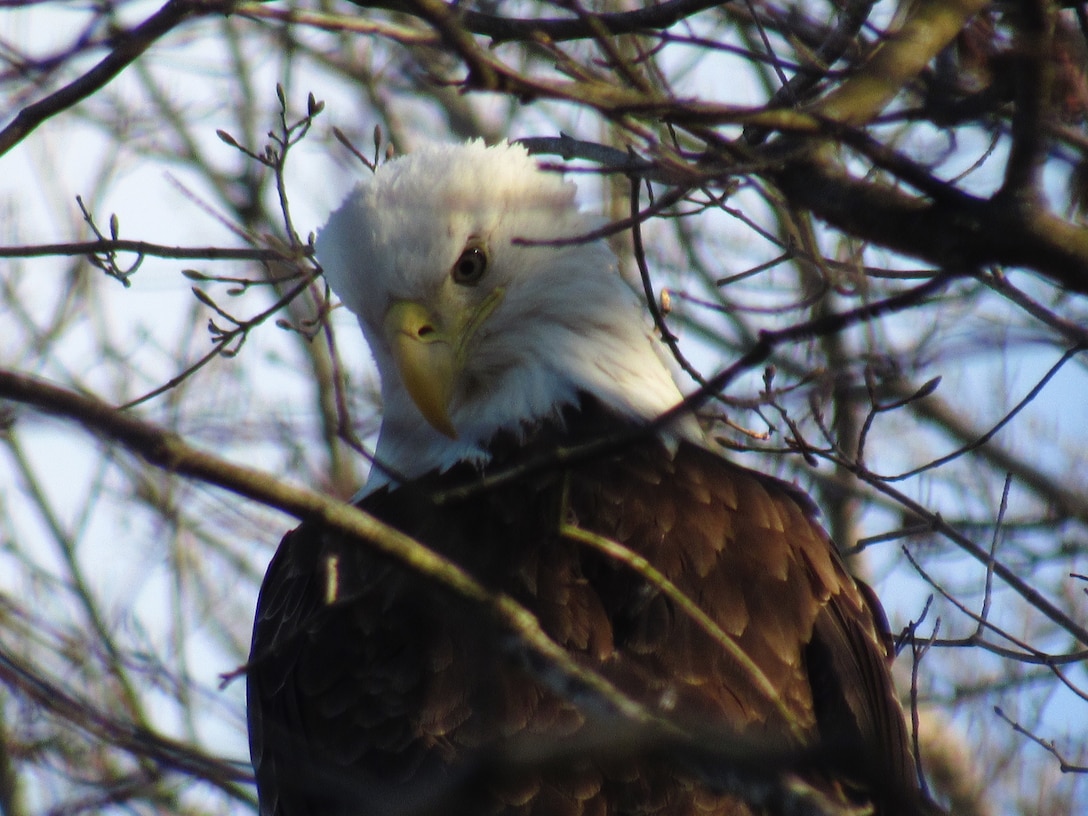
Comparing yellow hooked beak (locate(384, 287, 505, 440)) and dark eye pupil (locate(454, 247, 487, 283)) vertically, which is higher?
Result: dark eye pupil (locate(454, 247, 487, 283))

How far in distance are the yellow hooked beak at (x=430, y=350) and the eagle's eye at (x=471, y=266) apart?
74 mm

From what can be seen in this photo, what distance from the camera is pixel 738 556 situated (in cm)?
372

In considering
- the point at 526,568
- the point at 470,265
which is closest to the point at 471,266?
the point at 470,265

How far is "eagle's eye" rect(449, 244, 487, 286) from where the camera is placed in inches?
167

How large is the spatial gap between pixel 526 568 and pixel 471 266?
1.04m

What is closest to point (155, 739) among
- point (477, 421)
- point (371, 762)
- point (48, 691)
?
point (48, 691)

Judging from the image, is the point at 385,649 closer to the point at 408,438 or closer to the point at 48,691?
the point at 408,438

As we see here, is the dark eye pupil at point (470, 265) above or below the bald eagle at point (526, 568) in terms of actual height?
above

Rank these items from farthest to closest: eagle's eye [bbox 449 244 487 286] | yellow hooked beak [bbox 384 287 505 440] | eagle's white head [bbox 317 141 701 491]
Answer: eagle's eye [bbox 449 244 487 286] → eagle's white head [bbox 317 141 701 491] → yellow hooked beak [bbox 384 287 505 440]

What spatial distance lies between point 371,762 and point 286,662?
44 centimetres

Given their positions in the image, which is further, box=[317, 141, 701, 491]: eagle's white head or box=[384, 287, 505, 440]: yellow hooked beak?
box=[317, 141, 701, 491]: eagle's white head

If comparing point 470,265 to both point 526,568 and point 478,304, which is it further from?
point 526,568

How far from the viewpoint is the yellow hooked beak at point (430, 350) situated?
387 centimetres

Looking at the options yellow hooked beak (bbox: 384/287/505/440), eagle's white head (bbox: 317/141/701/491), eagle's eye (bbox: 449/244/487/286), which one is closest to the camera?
yellow hooked beak (bbox: 384/287/505/440)
